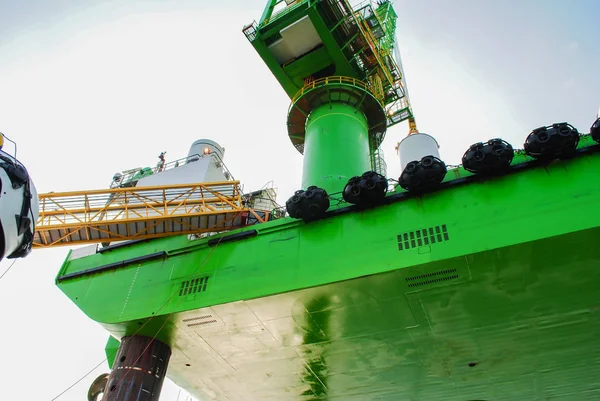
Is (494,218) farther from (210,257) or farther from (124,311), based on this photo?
(124,311)

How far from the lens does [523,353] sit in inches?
447

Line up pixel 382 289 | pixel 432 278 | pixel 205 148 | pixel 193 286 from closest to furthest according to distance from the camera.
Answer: pixel 432 278 → pixel 382 289 → pixel 193 286 → pixel 205 148

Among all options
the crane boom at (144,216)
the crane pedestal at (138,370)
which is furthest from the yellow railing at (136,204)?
the crane pedestal at (138,370)

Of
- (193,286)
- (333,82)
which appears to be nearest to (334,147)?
(333,82)

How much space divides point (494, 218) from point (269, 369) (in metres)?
8.44

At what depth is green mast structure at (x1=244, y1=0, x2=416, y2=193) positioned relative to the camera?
16281 millimetres

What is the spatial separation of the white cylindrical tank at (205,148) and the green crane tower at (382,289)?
21.8ft

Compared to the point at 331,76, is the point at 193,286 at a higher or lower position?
lower

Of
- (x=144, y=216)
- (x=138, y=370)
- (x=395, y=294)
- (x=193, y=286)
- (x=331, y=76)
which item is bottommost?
(x=138, y=370)

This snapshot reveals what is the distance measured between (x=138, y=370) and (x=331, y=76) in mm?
14141

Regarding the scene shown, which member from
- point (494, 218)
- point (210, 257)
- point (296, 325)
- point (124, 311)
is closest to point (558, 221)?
point (494, 218)

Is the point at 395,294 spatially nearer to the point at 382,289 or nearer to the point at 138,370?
the point at 382,289

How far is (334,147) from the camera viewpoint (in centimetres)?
1593

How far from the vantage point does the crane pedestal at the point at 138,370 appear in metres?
11.2
